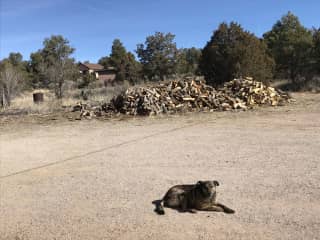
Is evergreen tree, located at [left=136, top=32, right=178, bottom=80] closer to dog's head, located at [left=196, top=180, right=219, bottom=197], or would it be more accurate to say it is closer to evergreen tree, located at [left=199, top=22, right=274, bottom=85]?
evergreen tree, located at [left=199, top=22, right=274, bottom=85]

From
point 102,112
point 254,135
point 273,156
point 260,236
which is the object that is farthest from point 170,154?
point 102,112

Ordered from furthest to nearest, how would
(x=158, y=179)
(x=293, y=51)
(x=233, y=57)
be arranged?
(x=293, y=51) < (x=233, y=57) < (x=158, y=179)

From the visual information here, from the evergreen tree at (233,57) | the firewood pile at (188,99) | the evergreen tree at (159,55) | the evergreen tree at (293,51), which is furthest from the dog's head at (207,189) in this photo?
the evergreen tree at (159,55)

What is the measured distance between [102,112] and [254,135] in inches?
324

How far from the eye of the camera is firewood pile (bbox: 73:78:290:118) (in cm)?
1684

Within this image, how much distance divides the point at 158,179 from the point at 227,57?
49.4ft

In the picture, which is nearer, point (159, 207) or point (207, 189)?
point (207, 189)

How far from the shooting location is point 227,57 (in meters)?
20.8

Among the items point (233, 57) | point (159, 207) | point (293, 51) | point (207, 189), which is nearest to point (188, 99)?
point (233, 57)

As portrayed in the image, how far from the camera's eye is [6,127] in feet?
50.9

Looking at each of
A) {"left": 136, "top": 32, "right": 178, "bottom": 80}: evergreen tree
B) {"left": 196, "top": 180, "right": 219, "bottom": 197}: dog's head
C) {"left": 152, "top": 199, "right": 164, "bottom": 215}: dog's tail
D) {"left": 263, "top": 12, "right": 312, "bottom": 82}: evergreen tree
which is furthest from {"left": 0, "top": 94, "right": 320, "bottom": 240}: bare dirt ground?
{"left": 136, "top": 32, "right": 178, "bottom": 80}: evergreen tree

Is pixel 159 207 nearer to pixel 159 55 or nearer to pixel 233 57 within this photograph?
pixel 233 57

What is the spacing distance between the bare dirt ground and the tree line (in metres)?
8.15

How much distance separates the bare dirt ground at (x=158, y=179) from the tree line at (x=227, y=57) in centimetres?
815
